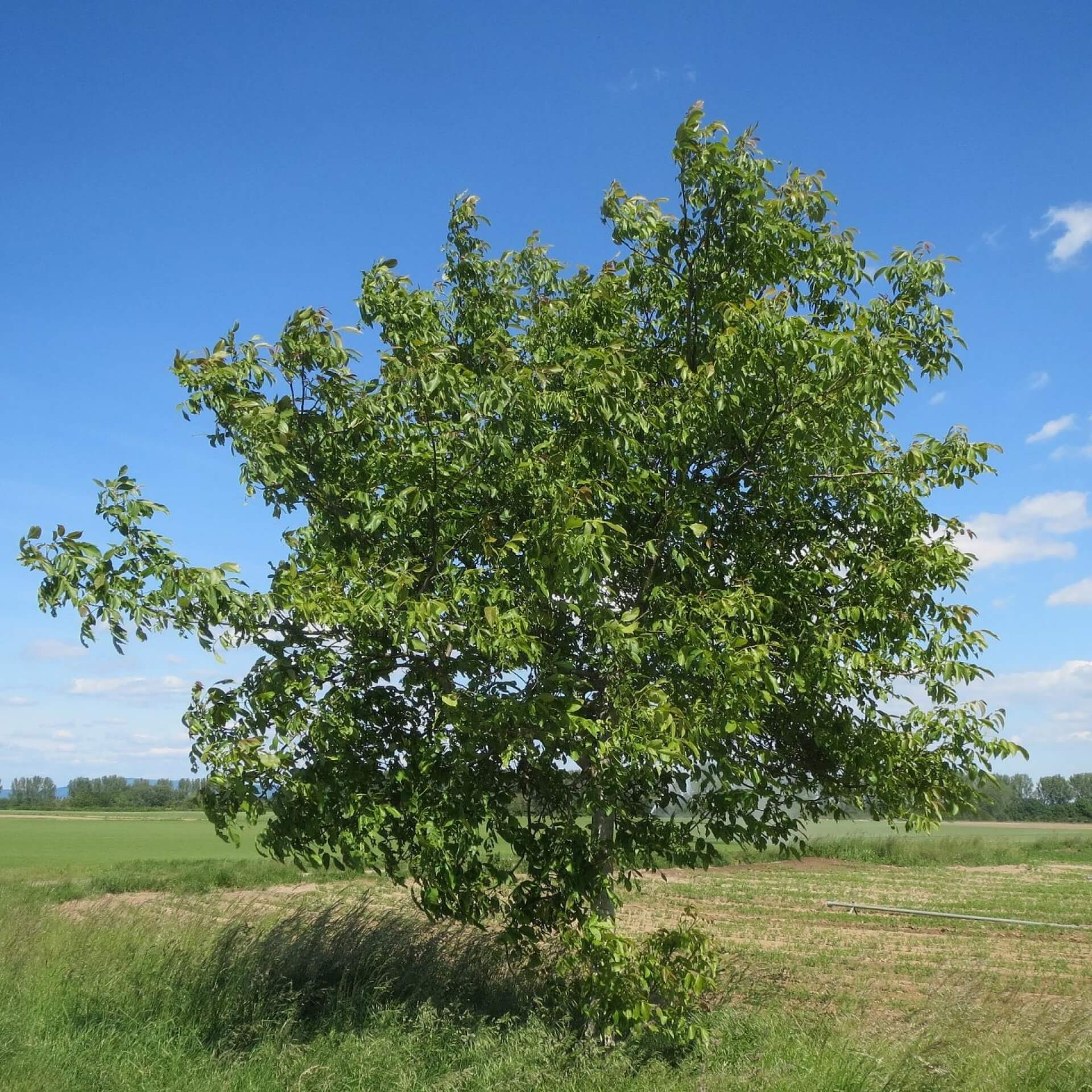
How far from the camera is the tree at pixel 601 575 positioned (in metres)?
6.29

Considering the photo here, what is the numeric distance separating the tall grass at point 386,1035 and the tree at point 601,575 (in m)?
1.02

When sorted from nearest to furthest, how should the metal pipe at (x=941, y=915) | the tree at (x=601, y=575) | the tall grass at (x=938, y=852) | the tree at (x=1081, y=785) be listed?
the tree at (x=601, y=575)
the metal pipe at (x=941, y=915)
the tall grass at (x=938, y=852)
the tree at (x=1081, y=785)

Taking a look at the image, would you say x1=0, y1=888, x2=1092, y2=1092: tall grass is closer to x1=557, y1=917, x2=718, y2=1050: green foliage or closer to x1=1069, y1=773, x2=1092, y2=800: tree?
x1=557, y1=917, x2=718, y2=1050: green foliage

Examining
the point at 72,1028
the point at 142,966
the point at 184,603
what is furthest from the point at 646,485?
the point at 142,966

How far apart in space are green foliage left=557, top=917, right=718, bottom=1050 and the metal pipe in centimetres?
1556

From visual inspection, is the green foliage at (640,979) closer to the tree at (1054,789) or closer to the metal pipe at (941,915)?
the metal pipe at (941,915)

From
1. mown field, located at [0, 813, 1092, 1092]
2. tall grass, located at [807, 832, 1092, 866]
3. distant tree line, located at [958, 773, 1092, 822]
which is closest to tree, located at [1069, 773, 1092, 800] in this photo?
distant tree line, located at [958, 773, 1092, 822]

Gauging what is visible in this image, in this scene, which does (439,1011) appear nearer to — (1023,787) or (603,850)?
(603,850)

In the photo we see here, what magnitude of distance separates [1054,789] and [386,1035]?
14806 centimetres

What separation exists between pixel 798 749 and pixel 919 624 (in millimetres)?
1626

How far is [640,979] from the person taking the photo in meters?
6.74

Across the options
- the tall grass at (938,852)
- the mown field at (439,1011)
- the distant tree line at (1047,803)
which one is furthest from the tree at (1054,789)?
the mown field at (439,1011)

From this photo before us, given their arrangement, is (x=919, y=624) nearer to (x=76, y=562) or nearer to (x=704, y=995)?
(x=704, y=995)

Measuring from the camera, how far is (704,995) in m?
9.53
